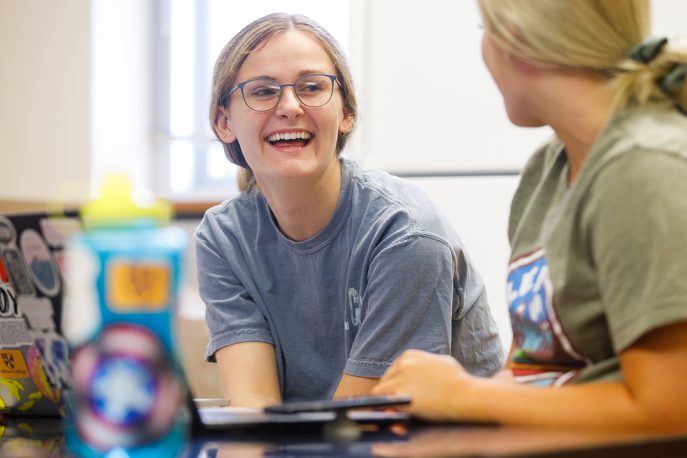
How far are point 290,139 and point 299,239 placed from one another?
169mm

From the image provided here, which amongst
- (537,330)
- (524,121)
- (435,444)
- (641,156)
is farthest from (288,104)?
(435,444)

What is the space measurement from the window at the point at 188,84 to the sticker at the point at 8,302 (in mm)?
2398

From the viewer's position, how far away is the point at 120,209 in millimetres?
770

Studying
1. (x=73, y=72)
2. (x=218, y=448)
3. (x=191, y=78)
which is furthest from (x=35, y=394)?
(x=191, y=78)

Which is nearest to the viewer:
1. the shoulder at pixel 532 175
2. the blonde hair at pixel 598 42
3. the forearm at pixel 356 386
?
the blonde hair at pixel 598 42

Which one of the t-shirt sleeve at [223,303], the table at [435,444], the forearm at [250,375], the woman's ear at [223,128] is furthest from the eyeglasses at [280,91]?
the table at [435,444]

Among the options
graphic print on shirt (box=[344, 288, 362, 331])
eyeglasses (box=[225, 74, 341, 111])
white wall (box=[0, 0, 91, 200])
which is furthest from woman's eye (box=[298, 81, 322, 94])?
white wall (box=[0, 0, 91, 200])

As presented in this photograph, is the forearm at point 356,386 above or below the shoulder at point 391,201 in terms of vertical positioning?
below

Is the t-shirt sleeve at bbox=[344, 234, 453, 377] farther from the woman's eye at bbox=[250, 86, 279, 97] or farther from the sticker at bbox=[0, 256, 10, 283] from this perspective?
the sticker at bbox=[0, 256, 10, 283]

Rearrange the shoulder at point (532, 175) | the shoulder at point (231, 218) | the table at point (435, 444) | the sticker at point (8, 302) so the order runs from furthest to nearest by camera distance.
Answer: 1. the shoulder at point (231, 218)
2. the shoulder at point (532, 175)
3. the sticker at point (8, 302)
4. the table at point (435, 444)

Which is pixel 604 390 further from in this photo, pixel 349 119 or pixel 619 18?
pixel 349 119

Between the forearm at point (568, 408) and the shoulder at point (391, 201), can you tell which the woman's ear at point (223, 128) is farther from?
the forearm at point (568, 408)

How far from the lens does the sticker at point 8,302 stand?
3.47ft

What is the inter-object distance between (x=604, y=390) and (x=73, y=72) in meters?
2.68
